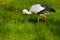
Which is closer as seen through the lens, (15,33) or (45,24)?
(15,33)

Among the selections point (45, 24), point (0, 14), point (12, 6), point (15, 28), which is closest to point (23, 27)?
point (15, 28)

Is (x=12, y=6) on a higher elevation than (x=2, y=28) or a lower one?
higher

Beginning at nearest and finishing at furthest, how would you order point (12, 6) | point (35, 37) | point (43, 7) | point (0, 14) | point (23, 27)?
point (35, 37)
point (23, 27)
point (43, 7)
point (0, 14)
point (12, 6)

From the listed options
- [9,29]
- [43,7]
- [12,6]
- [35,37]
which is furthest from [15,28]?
[12,6]

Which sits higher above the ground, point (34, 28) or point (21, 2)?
point (21, 2)

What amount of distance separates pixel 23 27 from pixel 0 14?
6.72 ft

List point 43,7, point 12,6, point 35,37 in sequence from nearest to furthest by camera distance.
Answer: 1. point 35,37
2. point 43,7
3. point 12,6

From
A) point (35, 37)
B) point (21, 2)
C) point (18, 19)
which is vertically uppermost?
point (21, 2)

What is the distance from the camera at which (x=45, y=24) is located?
33.7ft

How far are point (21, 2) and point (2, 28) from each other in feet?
12.5

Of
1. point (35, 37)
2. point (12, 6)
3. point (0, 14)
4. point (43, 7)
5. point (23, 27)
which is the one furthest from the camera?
point (12, 6)

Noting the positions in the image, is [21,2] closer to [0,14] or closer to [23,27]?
[0,14]

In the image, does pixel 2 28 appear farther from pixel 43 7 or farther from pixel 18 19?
pixel 43 7

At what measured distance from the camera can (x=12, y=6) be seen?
12727 millimetres
